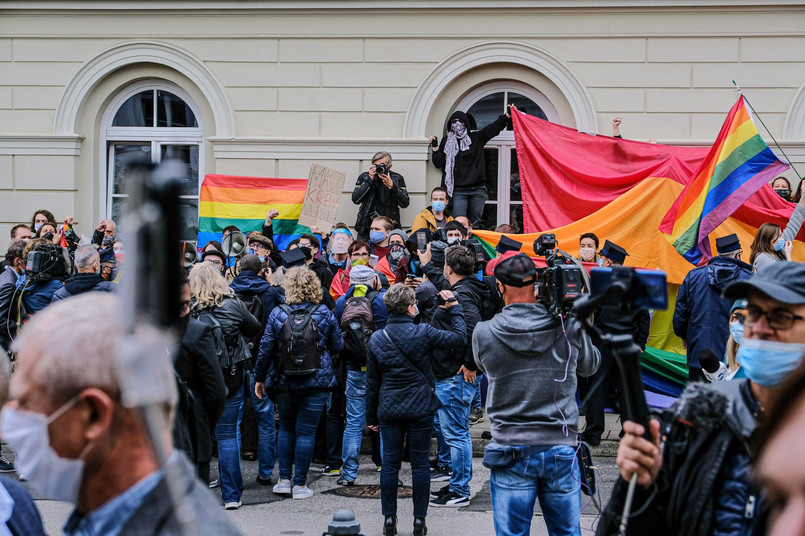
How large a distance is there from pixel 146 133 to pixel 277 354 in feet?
26.1

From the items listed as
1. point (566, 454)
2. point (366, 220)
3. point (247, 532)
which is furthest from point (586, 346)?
point (366, 220)

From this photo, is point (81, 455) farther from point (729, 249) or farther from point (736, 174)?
point (736, 174)

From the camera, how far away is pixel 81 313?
Result: 6.26ft

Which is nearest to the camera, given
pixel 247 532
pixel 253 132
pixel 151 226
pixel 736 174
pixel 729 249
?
pixel 151 226

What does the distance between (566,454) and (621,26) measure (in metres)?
10.1

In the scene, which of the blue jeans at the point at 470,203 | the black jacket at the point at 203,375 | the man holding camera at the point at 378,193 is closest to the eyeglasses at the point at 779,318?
the black jacket at the point at 203,375

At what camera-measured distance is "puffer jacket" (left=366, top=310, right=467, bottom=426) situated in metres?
6.81

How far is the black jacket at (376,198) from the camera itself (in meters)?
12.9

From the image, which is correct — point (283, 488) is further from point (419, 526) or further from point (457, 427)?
point (419, 526)

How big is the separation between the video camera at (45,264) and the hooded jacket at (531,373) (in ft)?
17.5

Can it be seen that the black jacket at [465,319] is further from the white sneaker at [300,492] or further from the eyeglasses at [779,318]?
the eyeglasses at [779,318]

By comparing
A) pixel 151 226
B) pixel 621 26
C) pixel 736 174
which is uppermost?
pixel 621 26

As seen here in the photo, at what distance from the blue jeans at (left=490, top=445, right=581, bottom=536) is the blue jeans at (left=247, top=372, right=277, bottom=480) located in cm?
386

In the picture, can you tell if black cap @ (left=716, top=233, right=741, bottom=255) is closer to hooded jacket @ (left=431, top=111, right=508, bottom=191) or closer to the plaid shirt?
hooded jacket @ (left=431, top=111, right=508, bottom=191)
